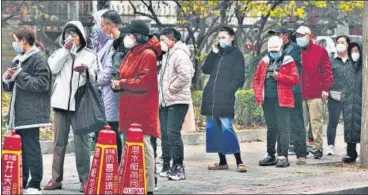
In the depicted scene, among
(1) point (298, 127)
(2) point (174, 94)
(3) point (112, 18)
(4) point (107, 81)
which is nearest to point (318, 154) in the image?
(1) point (298, 127)

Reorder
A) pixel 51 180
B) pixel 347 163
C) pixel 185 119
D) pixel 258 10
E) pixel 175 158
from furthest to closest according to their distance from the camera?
pixel 258 10 < pixel 347 163 < pixel 185 119 < pixel 175 158 < pixel 51 180

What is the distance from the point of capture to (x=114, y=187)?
9469 mm

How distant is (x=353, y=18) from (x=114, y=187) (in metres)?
17.4

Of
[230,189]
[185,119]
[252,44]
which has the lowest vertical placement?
[230,189]

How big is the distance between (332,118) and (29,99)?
605 cm

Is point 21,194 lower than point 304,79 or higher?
lower

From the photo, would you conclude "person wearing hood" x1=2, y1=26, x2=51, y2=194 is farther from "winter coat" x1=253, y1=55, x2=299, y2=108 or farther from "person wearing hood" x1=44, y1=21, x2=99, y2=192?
"winter coat" x1=253, y1=55, x2=299, y2=108

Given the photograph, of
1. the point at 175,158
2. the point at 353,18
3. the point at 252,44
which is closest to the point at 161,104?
the point at 175,158

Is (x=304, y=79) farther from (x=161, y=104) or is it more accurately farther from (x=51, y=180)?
(x=51, y=180)

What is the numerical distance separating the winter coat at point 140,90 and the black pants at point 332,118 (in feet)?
16.8

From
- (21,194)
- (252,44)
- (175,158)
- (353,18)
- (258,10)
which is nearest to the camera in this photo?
(21,194)

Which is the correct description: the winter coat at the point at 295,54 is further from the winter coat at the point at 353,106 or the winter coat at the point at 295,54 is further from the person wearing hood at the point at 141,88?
the person wearing hood at the point at 141,88

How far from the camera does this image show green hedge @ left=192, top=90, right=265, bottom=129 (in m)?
17.1

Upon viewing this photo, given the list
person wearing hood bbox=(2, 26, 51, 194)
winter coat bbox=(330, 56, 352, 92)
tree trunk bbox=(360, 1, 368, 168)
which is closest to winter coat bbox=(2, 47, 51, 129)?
person wearing hood bbox=(2, 26, 51, 194)
